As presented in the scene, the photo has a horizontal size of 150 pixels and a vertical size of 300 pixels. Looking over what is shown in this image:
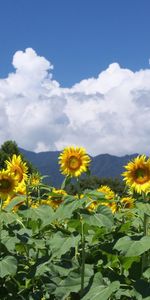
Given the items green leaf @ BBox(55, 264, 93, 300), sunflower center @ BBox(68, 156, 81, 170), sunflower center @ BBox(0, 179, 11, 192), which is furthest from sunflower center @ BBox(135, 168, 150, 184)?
sunflower center @ BBox(0, 179, 11, 192)

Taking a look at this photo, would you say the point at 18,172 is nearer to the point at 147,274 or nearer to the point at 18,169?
the point at 18,169

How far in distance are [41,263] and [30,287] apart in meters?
0.47

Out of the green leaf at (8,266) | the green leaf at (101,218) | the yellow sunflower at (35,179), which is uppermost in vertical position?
the yellow sunflower at (35,179)

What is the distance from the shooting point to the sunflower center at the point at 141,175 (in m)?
5.19

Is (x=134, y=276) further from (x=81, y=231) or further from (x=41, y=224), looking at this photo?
(x=41, y=224)

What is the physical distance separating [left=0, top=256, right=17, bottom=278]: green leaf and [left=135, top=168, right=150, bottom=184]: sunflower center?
132cm

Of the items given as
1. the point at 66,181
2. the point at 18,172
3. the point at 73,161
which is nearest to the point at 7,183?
the point at 18,172

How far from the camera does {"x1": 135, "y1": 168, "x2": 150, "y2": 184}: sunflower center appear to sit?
204 inches

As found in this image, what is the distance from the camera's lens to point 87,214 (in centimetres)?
484

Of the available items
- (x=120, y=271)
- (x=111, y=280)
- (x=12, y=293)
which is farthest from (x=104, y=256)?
(x=12, y=293)

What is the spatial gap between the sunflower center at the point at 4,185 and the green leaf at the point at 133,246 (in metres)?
1.63

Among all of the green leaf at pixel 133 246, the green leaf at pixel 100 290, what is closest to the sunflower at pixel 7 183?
the green leaf at pixel 100 290

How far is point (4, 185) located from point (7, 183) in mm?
50

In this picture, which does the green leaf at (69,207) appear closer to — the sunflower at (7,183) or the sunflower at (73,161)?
the sunflower at (73,161)
